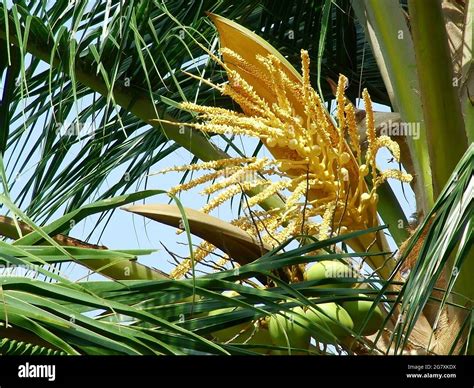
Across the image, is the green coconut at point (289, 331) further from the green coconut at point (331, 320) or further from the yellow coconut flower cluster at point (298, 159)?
the yellow coconut flower cluster at point (298, 159)

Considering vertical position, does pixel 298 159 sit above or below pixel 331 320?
above

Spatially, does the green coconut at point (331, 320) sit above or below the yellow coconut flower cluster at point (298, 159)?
below

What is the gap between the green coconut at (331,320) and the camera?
1.85 metres

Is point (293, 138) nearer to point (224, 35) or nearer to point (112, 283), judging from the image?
point (224, 35)

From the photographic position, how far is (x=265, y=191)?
2.08 metres

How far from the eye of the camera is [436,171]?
81.9 inches

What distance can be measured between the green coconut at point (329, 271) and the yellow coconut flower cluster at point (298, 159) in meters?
0.10

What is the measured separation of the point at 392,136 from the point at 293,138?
16.1 inches

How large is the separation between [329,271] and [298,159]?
1.34 feet

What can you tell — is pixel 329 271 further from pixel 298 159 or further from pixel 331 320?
pixel 298 159
